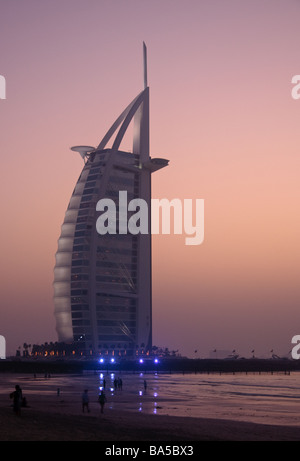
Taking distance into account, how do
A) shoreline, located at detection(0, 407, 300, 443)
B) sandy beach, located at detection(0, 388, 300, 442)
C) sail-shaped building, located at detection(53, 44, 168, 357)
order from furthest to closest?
sail-shaped building, located at detection(53, 44, 168, 357), sandy beach, located at detection(0, 388, 300, 442), shoreline, located at detection(0, 407, 300, 443)

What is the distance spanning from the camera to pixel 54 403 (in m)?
46.8

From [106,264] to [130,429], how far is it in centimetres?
15517

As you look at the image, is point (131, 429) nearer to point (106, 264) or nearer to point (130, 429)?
point (130, 429)

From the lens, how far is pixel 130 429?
28.7 metres

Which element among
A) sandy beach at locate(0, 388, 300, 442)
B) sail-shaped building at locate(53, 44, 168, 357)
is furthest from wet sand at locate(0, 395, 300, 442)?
sail-shaped building at locate(53, 44, 168, 357)

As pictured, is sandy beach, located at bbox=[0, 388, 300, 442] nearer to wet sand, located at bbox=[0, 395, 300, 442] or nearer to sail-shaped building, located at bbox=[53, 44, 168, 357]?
wet sand, located at bbox=[0, 395, 300, 442]

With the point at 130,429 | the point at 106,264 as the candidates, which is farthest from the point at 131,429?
the point at 106,264

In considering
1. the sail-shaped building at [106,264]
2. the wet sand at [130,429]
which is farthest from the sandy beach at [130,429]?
the sail-shaped building at [106,264]

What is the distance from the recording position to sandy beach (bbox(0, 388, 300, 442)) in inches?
979

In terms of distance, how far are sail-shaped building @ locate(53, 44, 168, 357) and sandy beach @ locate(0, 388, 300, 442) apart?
139 metres

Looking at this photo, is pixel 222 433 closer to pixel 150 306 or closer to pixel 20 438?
pixel 20 438

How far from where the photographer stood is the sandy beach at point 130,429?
81.6ft
